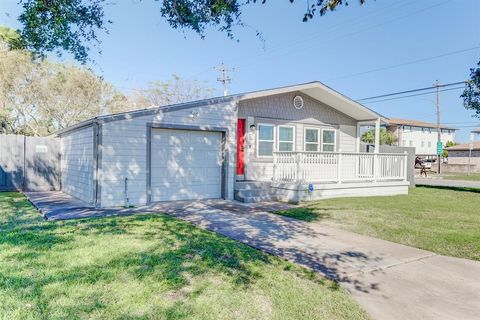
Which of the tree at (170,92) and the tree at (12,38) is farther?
the tree at (170,92)

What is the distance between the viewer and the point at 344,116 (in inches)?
569

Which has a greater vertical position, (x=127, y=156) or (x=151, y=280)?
(x=127, y=156)

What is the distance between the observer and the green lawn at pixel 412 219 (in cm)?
581

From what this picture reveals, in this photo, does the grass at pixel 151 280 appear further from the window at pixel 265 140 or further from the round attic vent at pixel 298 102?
the round attic vent at pixel 298 102

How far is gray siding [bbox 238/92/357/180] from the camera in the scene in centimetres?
1188

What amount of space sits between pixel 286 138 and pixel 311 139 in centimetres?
131

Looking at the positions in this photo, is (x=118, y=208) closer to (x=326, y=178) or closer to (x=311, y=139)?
(x=326, y=178)

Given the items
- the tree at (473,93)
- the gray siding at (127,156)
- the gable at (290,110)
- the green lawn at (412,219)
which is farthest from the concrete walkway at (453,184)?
the gray siding at (127,156)

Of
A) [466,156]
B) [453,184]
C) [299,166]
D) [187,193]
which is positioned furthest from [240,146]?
[466,156]

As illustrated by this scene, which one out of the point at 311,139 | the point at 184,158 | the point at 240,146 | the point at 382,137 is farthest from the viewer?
the point at 382,137

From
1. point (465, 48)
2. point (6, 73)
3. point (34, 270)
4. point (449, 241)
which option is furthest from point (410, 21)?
point (6, 73)

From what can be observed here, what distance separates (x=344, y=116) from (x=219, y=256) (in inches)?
448

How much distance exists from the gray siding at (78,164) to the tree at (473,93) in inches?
581

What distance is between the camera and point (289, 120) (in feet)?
41.9
